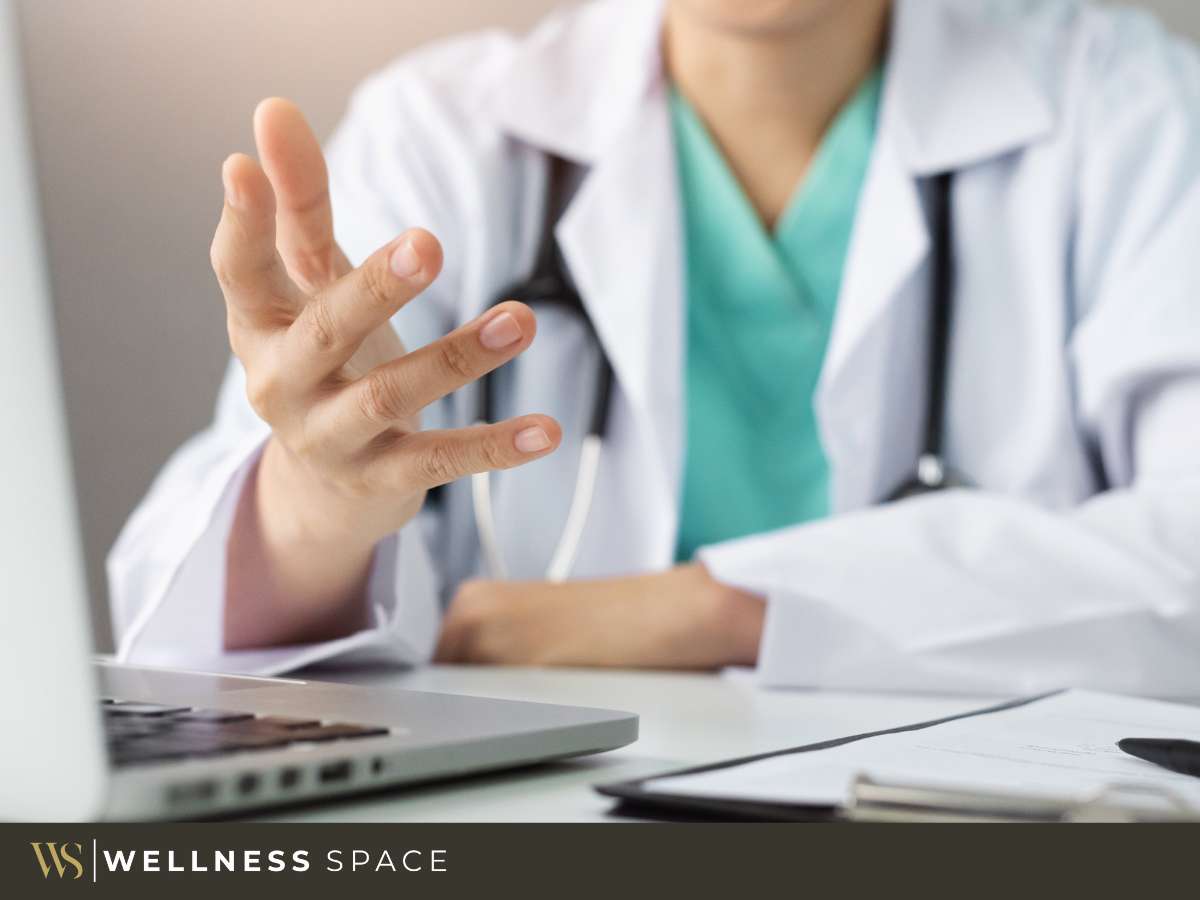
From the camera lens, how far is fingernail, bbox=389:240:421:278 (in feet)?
1.32

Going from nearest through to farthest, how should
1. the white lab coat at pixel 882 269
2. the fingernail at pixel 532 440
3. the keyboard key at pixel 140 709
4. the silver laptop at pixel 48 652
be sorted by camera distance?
the silver laptop at pixel 48 652 < the keyboard key at pixel 140 709 < the fingernail at pixel 532 440 < the white lab coat at pixel 882 269

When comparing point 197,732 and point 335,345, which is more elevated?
point 335,345

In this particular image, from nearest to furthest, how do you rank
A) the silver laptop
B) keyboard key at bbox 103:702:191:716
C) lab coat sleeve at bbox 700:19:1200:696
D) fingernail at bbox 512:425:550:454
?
1. the silver laptop
2. keyboard key at bbox 103:702:191:716
3. fingernail at bbox 512:425:550:454
4. lab coat sleeve at bbox 700:19:1200:696

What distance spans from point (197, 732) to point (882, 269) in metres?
0.73

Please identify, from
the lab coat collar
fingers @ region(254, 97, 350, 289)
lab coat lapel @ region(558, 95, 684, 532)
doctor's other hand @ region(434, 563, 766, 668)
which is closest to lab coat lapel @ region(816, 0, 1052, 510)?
the lab coat collar

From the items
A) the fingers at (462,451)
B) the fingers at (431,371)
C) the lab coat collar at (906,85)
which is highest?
the lab coat collar at (906,85)

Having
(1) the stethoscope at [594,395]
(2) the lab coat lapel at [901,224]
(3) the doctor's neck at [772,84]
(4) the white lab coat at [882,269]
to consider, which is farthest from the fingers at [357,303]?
(3) the doctor's neck at [772,84]

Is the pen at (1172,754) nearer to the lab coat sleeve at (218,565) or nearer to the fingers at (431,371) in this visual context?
the fingers at (431,371)

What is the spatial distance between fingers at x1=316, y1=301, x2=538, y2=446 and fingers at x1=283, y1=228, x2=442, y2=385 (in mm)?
15

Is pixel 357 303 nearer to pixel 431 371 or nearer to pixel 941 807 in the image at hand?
pixel 431 371

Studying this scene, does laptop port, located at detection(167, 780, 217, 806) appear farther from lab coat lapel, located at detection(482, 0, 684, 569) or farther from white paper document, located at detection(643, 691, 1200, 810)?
lab coat lapel, located at detection(482, 0, 684, 569)

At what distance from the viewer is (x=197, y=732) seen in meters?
0.31
